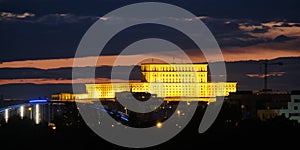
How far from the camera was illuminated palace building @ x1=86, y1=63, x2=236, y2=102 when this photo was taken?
635 feet

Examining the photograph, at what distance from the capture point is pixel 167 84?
198 m

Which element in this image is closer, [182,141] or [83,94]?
[182,141]

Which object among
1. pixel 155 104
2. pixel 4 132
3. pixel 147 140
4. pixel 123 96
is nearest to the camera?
pixel 147 140

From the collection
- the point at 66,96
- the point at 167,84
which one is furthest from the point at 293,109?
the point at 167,84

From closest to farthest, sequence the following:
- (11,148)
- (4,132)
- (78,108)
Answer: (11,148)
(4,132)
(78,108)

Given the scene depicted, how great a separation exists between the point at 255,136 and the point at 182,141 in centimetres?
420

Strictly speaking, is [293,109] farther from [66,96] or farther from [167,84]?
[167,84]

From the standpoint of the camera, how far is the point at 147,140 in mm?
51688

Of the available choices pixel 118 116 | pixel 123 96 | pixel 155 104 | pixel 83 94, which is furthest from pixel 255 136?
pixel 83 94

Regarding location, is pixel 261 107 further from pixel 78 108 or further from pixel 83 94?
pixel 83 94

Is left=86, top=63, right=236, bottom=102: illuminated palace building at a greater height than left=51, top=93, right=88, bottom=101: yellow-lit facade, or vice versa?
left=86, top=63, right=236, bottom=102: illuminated palace building

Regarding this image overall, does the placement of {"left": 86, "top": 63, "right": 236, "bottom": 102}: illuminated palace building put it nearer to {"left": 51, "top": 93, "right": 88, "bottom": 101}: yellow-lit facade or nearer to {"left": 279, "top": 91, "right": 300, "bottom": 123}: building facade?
{"left": 51, "top": 93, "right": 88, "bottom": 101}: yellow-lit facade

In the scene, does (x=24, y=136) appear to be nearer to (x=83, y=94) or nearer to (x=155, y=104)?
(x=155, y=104)

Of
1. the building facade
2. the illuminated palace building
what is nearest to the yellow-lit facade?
the illuminated palace building
